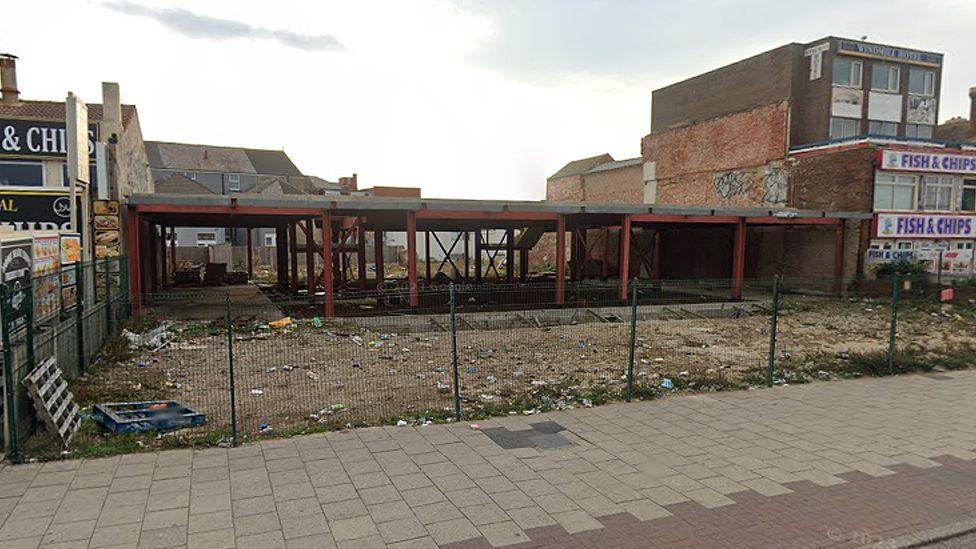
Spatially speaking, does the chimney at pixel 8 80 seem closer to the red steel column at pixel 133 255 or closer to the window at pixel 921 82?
the red steel column at pixel 133 255

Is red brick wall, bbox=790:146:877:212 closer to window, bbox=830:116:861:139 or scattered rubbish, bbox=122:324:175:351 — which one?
window, bbox=830:116:861:139

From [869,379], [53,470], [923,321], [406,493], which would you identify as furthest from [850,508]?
[923,321]

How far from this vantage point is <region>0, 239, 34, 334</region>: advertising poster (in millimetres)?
6418

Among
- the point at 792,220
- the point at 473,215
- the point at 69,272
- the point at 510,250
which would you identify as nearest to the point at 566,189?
the point at 510,250

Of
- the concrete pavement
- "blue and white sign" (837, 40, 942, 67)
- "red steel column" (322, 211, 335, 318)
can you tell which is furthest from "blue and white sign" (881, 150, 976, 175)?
"red steel column" (322, 211, 335, 318)

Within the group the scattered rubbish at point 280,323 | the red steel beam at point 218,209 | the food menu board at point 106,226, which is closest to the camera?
the scattered rubbish at point 280,323

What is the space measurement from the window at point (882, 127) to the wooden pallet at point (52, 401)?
1335 inches

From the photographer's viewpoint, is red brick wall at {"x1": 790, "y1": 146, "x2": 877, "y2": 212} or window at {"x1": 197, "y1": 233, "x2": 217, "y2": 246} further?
window at {"x1": 197, "y1": 233, "x2": 217, "y2": 246}

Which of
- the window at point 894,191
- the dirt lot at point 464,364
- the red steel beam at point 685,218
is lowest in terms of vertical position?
the dirt lot at point 464,364

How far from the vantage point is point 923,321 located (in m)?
17.1

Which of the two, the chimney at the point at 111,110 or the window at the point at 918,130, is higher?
the window at the point at 918,130

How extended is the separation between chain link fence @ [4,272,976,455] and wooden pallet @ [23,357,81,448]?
12 cm

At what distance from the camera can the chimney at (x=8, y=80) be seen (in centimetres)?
1627

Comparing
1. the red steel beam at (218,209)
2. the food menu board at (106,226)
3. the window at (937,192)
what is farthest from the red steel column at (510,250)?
the window at (937,192)
